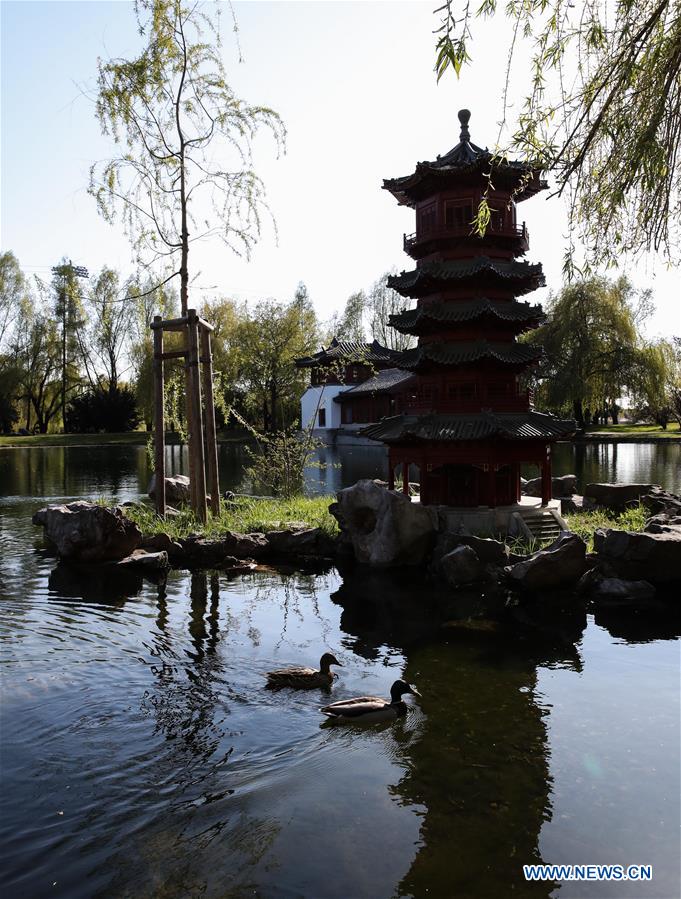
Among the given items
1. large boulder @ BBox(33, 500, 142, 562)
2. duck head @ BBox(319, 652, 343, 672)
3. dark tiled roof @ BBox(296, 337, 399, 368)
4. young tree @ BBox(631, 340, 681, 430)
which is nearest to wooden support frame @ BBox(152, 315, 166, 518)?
large boulder @ BBox(33, 500, 142, 562)

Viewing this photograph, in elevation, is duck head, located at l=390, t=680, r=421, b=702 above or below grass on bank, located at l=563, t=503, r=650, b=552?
below

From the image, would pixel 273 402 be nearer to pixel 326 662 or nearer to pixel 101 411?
pixel 101 411

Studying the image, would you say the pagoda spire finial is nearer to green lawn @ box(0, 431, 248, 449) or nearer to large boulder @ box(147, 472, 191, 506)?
large boulder @ box(147, 472, 191, 506)

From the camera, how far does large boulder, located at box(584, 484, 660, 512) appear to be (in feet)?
64.3

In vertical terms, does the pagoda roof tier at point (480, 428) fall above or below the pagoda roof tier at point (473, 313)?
below

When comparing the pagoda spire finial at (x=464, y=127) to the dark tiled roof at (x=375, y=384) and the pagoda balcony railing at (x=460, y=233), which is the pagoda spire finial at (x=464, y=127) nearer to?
the pagoda balcony railing at (x=460, y=233)

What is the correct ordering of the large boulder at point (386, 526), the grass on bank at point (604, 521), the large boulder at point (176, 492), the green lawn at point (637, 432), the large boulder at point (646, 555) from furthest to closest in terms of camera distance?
the green lawn at point (637, 432)
the large boulder at point (176, 492)
the grass on bank at point (604, 521)
the large boulder at point (386, 526)
the large boulder at point (646, 555)

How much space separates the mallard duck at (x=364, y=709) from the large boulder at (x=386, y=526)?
8.07 metres

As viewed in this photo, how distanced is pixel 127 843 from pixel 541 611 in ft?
28.3

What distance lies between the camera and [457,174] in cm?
1745

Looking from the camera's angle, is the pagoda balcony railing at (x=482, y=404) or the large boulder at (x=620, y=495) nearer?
the pagoda balcony railing at (x=482, y=404)

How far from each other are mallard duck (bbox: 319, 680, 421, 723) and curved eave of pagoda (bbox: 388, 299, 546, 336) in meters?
11.4

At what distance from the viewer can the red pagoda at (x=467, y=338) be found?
56.7 feet

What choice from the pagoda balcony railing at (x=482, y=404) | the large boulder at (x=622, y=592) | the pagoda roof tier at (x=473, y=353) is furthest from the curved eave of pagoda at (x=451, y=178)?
the large boulder at (x=622, y=592)
